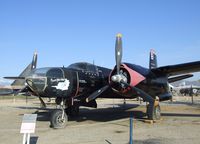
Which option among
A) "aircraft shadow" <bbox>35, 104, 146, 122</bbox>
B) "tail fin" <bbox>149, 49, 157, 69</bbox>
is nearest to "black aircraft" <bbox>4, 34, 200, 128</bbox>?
"aircraft shadow" <bbox>35, 104, 146, 122</bbox>

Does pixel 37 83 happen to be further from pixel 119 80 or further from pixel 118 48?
pixel 118 48

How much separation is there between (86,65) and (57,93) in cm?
312

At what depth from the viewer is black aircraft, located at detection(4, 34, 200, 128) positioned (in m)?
13.8

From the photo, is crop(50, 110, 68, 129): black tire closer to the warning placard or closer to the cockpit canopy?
the cockpit canopy

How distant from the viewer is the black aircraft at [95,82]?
1377cm

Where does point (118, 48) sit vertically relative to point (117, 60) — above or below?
above

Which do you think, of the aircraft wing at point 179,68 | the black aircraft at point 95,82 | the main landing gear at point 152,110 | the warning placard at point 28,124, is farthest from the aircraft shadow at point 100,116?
the warning placard at point 28,124

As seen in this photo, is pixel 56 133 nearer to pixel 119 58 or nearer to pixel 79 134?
pixel 79 134

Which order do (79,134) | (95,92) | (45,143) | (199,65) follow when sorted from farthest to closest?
(199,65)
(95,92)
(79,134)
(45,143)

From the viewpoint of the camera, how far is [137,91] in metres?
15.2

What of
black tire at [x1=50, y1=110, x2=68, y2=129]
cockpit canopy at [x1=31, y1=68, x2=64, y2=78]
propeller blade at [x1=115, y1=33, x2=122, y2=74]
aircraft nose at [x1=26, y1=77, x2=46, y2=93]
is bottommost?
black tire at [x1=50, y1=110, x2=68, y2=129]

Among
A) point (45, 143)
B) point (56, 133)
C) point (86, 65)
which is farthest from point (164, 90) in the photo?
point (45, 143)

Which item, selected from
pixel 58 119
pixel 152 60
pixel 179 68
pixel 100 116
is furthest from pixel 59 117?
pixel 152 60

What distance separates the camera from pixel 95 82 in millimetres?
16344
